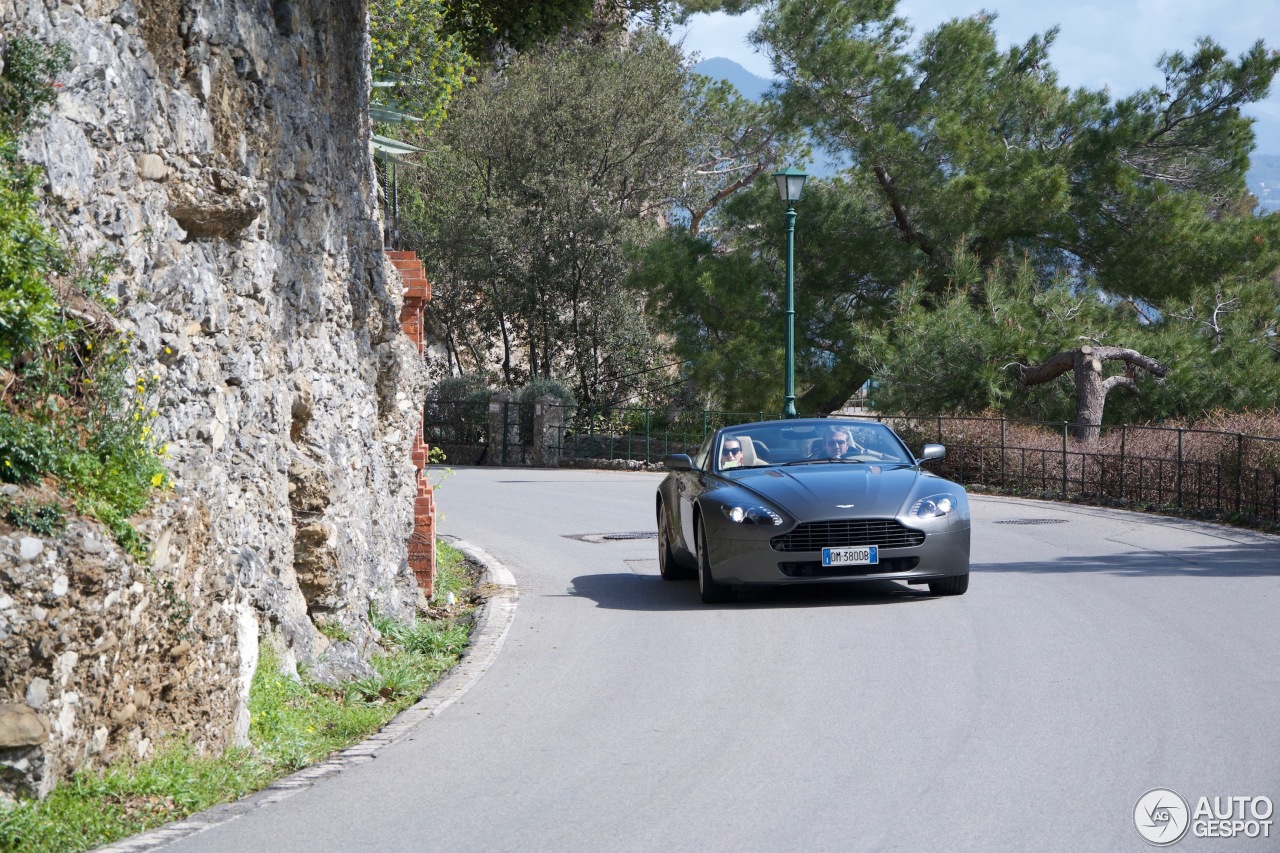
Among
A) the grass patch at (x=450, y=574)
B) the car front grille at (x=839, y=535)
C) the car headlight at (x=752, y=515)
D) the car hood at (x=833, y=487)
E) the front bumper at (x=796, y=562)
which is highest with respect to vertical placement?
the car hood at (x=833, y=487)

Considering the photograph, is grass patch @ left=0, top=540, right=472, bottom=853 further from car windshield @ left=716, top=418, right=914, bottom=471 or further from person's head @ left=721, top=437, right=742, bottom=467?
car windshield @ left=716, top=418, right=914, bottom=471

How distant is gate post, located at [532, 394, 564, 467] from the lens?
33469 mm

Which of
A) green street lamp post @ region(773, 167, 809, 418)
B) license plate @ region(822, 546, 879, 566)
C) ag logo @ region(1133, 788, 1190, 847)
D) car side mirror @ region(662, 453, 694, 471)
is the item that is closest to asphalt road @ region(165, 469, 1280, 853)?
ag logo @ region(1133, 788, 1190, 847)

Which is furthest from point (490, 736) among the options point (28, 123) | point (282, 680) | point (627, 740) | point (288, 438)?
point (28, 123)

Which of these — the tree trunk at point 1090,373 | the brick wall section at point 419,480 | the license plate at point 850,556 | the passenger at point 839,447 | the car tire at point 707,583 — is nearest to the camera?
the license plate at point 850,556

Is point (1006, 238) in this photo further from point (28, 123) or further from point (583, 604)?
point (28, 123)

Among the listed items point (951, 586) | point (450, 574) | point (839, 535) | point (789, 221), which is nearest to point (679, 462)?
point (839, 535)

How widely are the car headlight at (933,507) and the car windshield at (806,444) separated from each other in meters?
1.20

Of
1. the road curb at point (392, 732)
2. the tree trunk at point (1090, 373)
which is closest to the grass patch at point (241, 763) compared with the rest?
the road curb at point (392, 732)

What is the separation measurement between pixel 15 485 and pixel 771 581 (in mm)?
6268

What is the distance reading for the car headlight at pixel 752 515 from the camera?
35.4 feet

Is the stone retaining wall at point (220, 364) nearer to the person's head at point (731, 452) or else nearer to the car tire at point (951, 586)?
the person's head at point (731, 452)

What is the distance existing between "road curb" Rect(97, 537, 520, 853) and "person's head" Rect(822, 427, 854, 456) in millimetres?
3007

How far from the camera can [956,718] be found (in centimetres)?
730
